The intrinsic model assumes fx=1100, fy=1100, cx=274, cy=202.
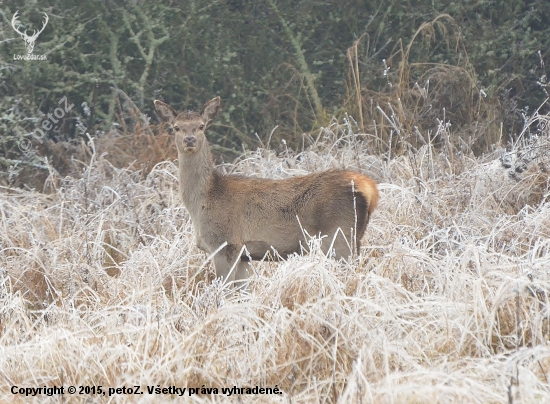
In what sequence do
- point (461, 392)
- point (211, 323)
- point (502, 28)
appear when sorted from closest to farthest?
point (461, 392), point (211, 323), point (502, 28)

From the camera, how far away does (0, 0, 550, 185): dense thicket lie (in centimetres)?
1098

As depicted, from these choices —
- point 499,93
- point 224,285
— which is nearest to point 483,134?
point 499,93

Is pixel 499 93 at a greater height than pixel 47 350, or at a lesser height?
lesser

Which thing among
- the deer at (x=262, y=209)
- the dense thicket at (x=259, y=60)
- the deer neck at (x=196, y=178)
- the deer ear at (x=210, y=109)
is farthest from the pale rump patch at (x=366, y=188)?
the dense thicket at (x=259, y=60)

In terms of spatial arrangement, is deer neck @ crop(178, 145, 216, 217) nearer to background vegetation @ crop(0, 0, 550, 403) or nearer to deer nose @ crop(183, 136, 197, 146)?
deer nose @ crop(183, 136, 197, 146)

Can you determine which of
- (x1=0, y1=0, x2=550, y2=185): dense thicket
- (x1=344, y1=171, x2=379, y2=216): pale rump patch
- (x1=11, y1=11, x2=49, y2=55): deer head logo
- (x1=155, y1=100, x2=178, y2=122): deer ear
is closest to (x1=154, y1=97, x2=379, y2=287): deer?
(x1=344, y1=171, x2=379, y2=216): pale rump patch

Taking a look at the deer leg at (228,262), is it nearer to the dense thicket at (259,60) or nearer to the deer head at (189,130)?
the deer head at (189,130)

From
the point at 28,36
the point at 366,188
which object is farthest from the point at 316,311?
the point at 28,36

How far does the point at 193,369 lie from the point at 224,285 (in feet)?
4.19

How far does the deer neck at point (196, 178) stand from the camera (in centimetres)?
667

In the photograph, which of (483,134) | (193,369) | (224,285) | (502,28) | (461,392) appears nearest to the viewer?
(461,392)

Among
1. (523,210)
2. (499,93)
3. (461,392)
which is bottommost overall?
(499,93)

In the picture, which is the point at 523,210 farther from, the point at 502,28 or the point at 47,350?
the point at 502,28

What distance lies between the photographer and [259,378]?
4.87m
